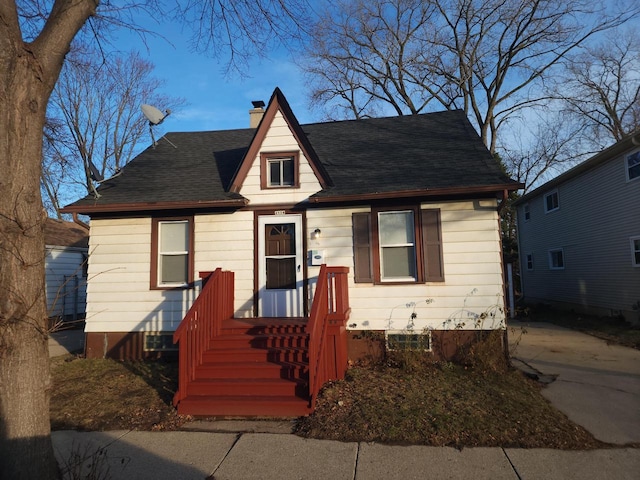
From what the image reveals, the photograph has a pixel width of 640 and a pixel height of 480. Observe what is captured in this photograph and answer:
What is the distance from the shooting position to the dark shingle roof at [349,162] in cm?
754

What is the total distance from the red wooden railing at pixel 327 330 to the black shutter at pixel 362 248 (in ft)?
1.47

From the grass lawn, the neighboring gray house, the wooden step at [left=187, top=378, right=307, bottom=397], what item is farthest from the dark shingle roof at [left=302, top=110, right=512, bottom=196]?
the neighboring gray house

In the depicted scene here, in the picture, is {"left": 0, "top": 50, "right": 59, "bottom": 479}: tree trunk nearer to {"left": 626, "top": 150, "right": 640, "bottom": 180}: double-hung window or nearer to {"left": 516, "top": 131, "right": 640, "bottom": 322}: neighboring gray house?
{"left": 516, "top": 131, "right": 640, "bottom": 322}: neighboring gray house

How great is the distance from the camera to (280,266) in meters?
7.79

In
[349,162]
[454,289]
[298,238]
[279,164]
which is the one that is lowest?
[454,289]

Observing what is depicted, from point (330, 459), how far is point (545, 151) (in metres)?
28.9

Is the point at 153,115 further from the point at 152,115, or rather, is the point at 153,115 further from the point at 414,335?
the point at 414,335

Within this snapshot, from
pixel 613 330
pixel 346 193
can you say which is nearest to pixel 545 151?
pixel 613 330

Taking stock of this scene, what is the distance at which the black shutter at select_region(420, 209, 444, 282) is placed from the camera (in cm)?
718

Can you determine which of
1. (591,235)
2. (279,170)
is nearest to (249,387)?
(279,170)

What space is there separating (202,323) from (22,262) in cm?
324

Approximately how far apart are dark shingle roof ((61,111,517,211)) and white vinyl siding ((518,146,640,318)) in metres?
6.58

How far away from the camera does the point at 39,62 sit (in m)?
3.29

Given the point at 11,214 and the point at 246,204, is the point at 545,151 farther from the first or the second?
the point at 11,214
